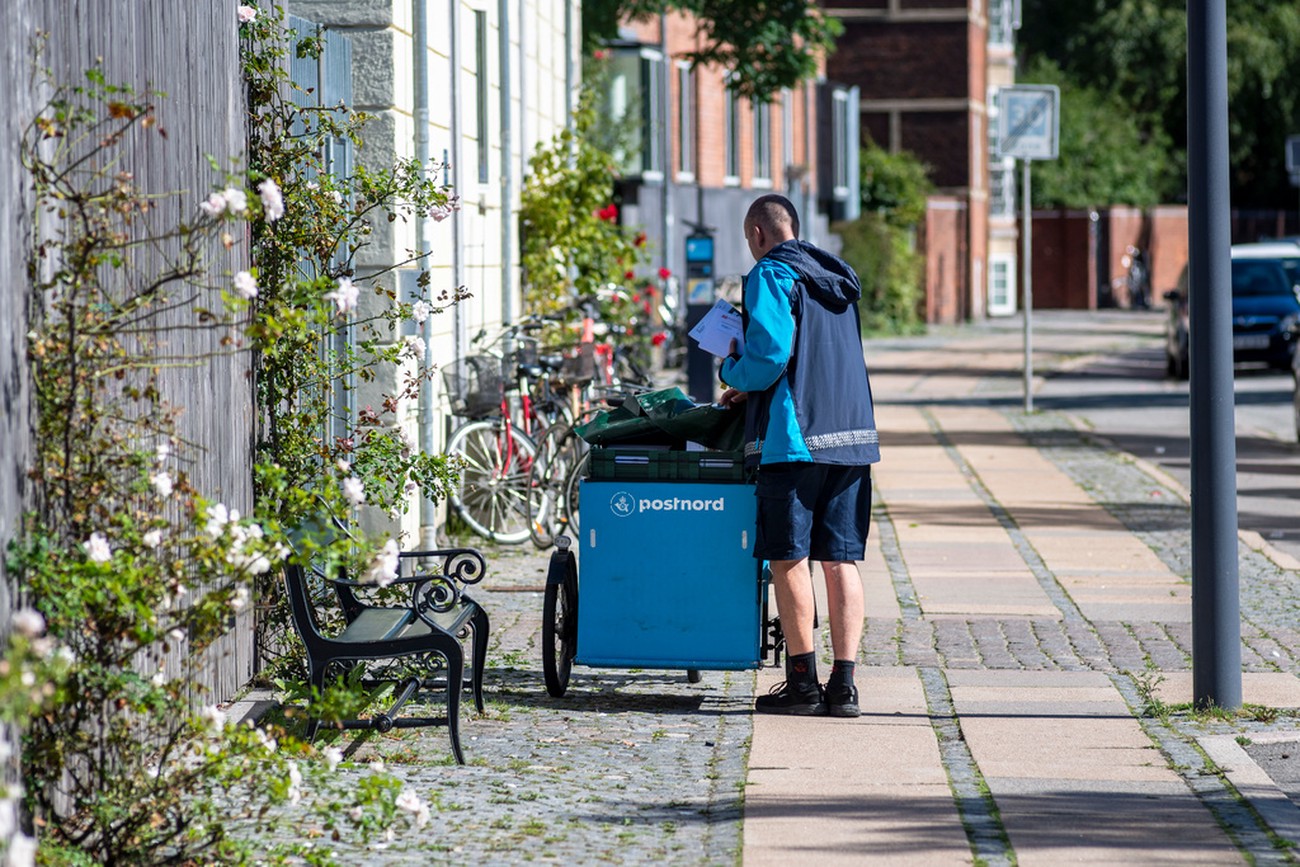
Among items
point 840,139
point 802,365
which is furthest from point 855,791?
point 840,139

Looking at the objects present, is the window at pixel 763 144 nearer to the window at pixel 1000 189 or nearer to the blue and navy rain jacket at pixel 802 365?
the window at pixel 1000 189

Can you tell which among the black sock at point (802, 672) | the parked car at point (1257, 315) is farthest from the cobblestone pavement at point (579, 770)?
the parked car at point (1257, 315)

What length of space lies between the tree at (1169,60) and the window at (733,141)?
2635cm

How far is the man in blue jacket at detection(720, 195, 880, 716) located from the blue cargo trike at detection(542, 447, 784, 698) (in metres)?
0.14

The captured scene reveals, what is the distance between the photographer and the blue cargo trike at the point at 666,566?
6941mm

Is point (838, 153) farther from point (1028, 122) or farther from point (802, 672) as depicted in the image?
point (802, 672)

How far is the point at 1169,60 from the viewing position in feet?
191

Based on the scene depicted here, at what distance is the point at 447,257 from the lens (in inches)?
454

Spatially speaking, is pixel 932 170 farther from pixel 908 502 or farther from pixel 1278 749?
pixel 1278 749

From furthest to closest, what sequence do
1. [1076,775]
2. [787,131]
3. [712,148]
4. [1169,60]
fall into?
[1169,60]
[787,131]
[712,148]
[1076,775]

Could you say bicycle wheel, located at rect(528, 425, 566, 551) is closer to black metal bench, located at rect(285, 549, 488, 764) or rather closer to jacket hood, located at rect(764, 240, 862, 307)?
black metal bench, located at rect(285, 549, 488, 764)

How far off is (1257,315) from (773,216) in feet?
68.4

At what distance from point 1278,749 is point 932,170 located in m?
43.4

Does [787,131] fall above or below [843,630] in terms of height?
above
